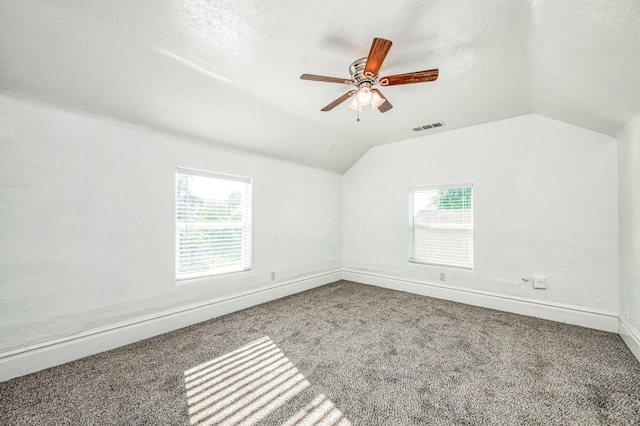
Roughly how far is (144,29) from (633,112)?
13.3 feet

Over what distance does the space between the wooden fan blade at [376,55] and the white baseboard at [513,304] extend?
3.32m

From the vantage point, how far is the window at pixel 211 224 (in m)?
3.09

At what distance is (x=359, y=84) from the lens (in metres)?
2.10

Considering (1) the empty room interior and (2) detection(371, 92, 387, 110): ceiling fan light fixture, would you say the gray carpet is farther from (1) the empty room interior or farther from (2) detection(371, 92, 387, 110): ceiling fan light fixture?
(2) detection(371, 92, 387, 110): ceiling fan light fixture

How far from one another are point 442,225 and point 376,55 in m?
3.09

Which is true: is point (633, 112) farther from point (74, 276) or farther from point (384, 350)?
point (74, 276)

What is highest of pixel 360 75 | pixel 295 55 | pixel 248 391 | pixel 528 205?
pixel 295 55

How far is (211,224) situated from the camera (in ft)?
11.0

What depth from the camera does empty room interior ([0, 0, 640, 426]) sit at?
66.6 inches

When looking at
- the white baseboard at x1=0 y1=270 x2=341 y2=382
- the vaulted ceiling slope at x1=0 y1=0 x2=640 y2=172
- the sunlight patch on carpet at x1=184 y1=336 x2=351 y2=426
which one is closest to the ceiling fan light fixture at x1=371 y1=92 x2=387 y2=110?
the vaulted ceiling slope at x1=0 y1=0 x2=640 y2=172

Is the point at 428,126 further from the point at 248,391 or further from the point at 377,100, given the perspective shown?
the point at 248,391

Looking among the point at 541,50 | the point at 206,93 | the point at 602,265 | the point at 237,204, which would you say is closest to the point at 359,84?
the point at 541,50

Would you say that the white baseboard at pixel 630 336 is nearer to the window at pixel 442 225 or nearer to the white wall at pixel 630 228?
the white wall at pixel 630 228

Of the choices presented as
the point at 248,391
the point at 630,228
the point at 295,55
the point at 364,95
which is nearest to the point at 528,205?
the point at 630,228
